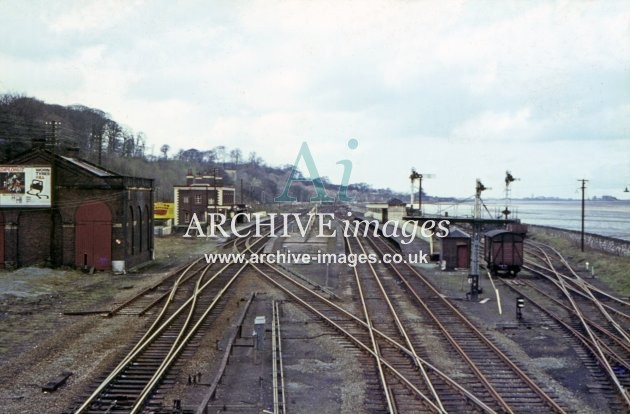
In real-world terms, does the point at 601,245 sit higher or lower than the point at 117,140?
lower

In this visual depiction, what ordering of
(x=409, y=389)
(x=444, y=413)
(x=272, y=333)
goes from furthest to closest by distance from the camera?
1. (x=272, y=333)
2. (x=409, y=389)
3. (x=444, y=413)

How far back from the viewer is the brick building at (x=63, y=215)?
1114 inches

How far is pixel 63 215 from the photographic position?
28531 mm

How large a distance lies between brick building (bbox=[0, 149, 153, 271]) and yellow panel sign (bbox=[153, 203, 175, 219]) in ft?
113

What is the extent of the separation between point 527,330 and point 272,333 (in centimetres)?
744

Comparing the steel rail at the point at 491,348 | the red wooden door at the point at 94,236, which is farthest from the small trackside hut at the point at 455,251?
the red wooden door at the point at 94,236

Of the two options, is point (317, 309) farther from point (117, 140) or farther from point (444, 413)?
A: point (117, 140)

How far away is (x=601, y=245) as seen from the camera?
43.8m

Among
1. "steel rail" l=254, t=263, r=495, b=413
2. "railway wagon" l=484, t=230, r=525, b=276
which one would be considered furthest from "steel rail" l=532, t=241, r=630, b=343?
"steel rail" l=254, t=263, r=495, b=413

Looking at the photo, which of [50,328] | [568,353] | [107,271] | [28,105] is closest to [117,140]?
[28,105]

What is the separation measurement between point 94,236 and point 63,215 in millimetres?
1845

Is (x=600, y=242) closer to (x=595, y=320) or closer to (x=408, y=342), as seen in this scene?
Answer: (x=595, y=320)

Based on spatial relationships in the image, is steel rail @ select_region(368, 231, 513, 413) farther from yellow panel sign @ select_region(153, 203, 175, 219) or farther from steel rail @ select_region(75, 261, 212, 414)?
yellow panel sign @ select_region(153, 203, 175, 219)

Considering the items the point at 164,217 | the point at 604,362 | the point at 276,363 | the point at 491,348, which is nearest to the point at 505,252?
the point at 491,348
